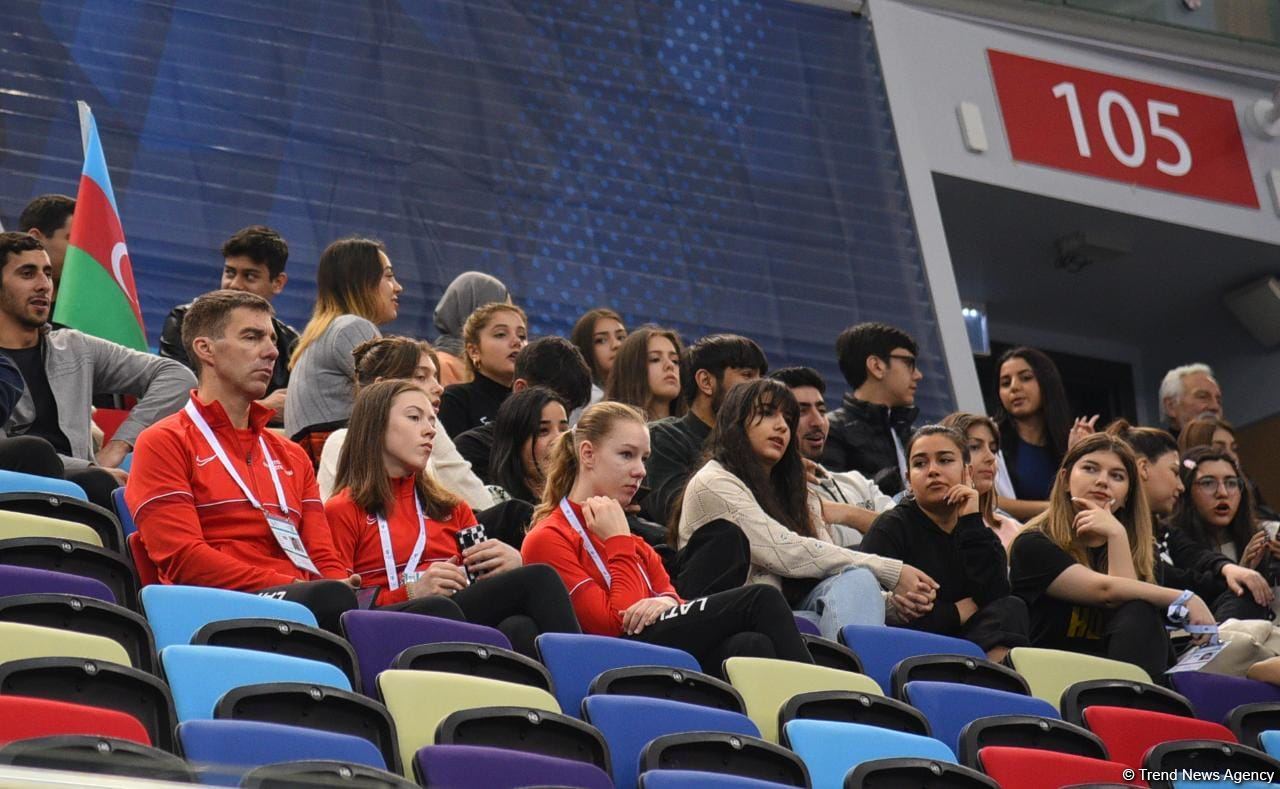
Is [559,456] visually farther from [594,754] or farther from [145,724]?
[145,724]

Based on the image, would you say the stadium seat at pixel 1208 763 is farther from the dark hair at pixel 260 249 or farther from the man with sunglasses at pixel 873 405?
the dark hair at pixel 260 249

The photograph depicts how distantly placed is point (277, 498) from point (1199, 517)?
303cm

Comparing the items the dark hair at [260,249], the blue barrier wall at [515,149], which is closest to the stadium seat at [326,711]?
the dark hair at [260,249]

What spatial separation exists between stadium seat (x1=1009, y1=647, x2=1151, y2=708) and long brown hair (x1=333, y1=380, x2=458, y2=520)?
4.18 ft

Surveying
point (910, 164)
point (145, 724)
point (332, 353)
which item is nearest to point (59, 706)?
point (145, 724)

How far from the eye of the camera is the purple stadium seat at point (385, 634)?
3.14m

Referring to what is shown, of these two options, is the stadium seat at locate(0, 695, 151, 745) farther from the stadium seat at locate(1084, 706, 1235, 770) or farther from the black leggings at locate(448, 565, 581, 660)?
the stadium seat at locate(1084, 706, 1235, 770)

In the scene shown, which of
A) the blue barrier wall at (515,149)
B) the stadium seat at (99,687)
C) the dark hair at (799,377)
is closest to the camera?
the stadium seat at (99,687)

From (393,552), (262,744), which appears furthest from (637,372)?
(262,744)

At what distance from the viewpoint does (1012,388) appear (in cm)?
602

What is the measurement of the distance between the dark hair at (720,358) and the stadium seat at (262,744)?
8.41 ft

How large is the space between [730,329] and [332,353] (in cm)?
311

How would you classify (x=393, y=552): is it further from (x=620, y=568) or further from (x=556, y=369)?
(x=556, y=369)

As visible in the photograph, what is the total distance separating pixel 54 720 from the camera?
2.32 m
